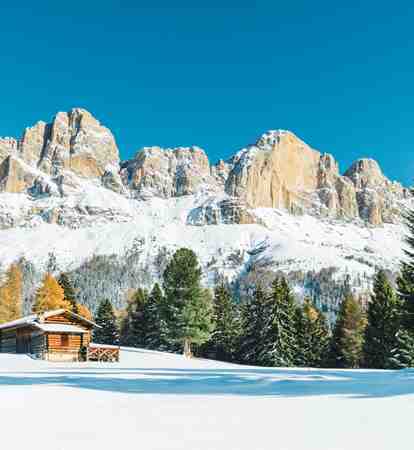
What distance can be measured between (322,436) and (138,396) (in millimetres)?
7280

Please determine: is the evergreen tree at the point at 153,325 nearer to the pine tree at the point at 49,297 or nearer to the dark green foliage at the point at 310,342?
the pine tree at the point at 49,297

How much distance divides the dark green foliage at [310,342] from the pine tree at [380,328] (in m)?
7.74

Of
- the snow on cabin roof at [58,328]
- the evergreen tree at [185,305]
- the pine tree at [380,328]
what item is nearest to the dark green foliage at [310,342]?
the pine tree at [380,328]

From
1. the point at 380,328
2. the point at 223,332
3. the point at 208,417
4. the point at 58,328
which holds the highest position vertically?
the point at 58,328

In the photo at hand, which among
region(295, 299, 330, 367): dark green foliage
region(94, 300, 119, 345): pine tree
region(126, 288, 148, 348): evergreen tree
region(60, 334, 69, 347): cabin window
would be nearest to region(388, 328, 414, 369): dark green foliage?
region(295, 299, 330, 367): dark green foliage

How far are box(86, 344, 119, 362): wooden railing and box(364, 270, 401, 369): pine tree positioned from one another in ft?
75.2

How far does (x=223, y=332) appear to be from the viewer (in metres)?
67.0

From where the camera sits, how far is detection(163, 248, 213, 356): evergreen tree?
54.1 meters

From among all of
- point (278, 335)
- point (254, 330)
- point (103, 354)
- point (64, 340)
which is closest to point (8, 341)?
point (64, 340)

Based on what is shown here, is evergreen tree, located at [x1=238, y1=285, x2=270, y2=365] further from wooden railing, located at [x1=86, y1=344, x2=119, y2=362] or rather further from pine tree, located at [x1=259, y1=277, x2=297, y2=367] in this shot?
wooden railing, located at [x1=86, y1=344, x2=119, y2=362]

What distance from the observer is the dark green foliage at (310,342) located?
58.3 m

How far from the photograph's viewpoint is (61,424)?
37.8ft

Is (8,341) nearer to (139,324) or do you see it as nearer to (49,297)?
(49,297)

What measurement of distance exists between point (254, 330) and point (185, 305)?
1000 centimetres
